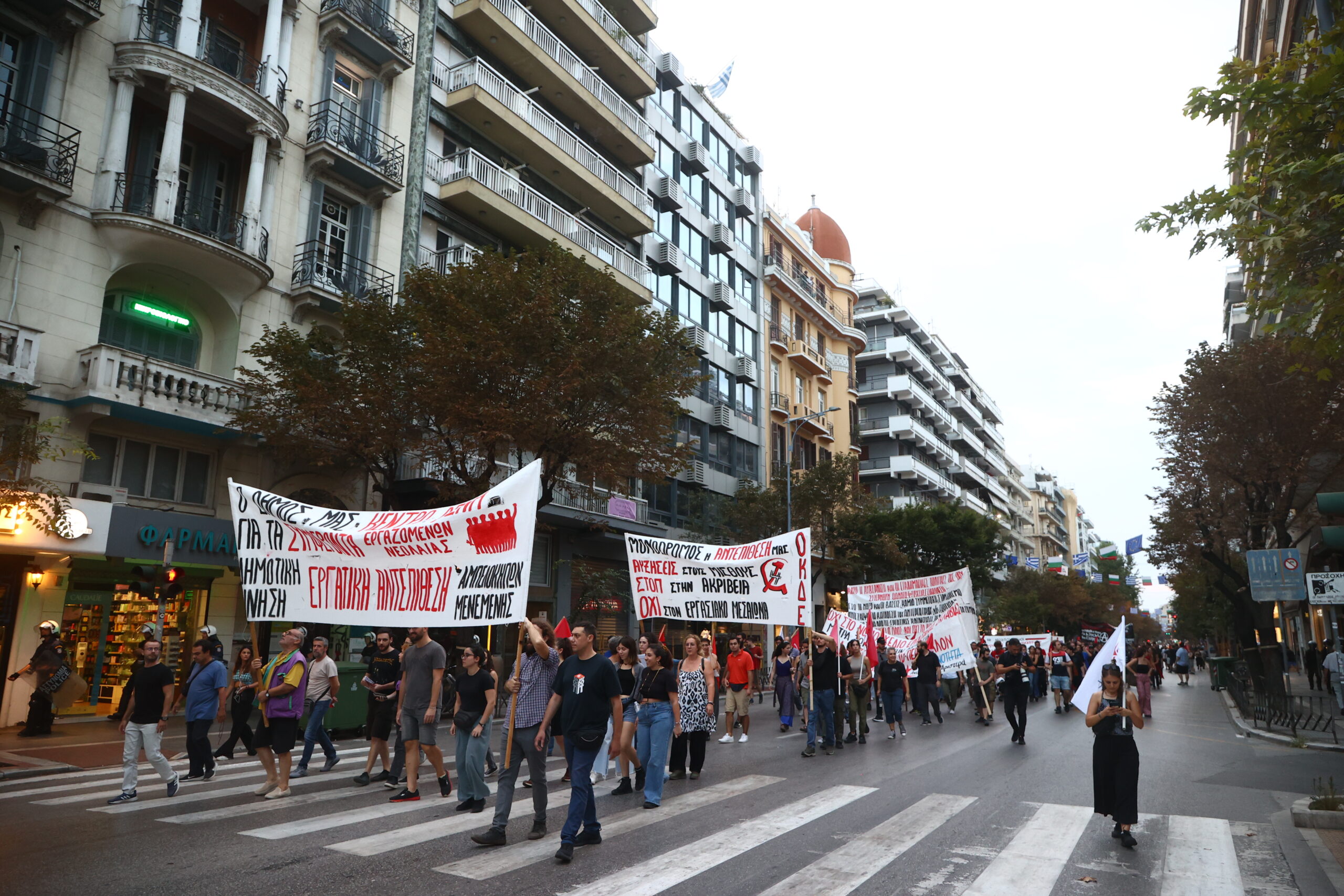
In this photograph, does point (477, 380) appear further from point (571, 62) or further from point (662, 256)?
point (662, 256)

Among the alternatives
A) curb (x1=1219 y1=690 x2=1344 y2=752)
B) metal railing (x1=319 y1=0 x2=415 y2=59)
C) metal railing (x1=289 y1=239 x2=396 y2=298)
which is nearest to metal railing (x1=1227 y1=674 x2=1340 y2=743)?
curb (x1=1219 y1=690 x2=1344 y2=752)

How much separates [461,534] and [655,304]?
28.7 meters

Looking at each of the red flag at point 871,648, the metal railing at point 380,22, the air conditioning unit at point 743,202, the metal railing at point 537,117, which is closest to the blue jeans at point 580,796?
the red flag at point 871,648

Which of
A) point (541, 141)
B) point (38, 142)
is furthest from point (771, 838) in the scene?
point (541, 141)

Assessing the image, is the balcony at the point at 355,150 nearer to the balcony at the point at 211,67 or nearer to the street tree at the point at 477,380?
the balcony at the point at 211,67

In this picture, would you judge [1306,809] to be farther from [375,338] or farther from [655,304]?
[655,304]

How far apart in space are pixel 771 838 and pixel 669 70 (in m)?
37.3

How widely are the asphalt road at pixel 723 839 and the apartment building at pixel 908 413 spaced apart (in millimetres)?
50227

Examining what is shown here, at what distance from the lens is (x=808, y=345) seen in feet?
166

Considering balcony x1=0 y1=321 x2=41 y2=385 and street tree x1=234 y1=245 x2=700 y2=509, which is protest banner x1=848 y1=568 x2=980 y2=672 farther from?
balcony x1=0 y1=321 x2=41 y2=385

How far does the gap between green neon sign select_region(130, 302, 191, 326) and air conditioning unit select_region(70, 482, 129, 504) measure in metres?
4.06

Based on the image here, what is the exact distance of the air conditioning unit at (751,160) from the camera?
46.6 metres

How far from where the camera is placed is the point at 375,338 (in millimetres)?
19172

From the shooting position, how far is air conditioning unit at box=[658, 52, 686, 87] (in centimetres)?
3941
